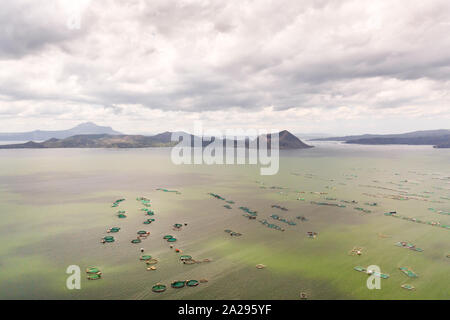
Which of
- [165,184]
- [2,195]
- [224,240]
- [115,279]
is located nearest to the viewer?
[115,279]

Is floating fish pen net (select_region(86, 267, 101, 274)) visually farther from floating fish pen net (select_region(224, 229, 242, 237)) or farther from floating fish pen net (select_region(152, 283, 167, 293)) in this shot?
floating fish pen net (select_region(224, 229, 242, 237))

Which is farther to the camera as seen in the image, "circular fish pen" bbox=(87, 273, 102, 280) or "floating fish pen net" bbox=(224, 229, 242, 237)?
"floating fish pen net" bbox=(224, 229, 242, 237)

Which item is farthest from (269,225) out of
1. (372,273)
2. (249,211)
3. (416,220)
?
(416,220)

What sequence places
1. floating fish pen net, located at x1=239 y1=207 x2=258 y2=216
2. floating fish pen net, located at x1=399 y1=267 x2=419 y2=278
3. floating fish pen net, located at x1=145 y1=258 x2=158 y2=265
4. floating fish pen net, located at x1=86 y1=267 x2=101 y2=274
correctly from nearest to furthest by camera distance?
floating fish pen net, located at x1=86 y1=267 x2=101 y2=274 < floating fish pen net, located at x1=399 y1=267 x2=419 y2=278 < floating fish pen net, located at x1=145 y1=258 x2=158 y2=265 < floating fish pen net, located at x1=239 y1=207 x2=258 y2=216

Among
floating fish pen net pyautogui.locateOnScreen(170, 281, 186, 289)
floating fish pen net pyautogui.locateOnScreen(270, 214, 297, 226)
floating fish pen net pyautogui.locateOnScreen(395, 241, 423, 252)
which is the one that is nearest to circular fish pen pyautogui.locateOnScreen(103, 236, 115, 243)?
floating fish pen net pyautogui.locateOnScreen(170, 281, 186, 289)

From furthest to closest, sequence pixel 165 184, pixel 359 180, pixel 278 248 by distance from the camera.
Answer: pixel 359 180 → pixel 165 184 → pixel 278 248

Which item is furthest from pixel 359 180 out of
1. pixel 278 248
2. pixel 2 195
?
pixel 2 195

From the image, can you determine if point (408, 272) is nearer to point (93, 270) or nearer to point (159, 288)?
point (159, 288)

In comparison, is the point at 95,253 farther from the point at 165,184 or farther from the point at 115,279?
the point at 165,184

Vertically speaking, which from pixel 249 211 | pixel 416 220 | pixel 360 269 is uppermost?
pixel 249 211

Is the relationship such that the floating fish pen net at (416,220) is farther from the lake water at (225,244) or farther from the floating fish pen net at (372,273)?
the floating fish pen net at (372,273)
